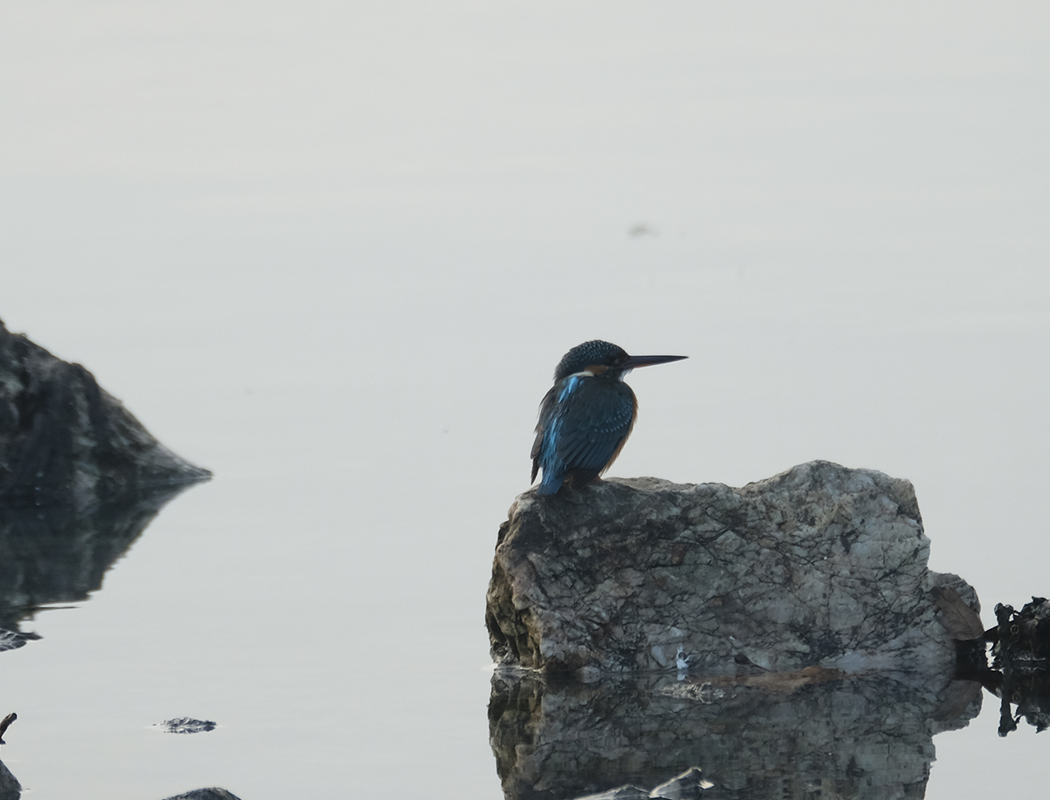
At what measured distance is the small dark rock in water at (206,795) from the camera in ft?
23.2

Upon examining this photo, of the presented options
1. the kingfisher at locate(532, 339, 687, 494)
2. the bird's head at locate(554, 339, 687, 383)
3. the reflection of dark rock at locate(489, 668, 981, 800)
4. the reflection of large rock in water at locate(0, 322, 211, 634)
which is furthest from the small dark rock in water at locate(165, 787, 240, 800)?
the reflection of large rock in water at locate(0, 322, 211, 634)

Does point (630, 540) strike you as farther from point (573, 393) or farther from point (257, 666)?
point (257, 666)

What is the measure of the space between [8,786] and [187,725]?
1.13 metres

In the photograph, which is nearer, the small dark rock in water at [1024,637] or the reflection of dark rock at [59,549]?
the small dark rock in water at [1024,637]

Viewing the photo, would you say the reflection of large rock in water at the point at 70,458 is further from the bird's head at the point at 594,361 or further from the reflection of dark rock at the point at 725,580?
the reflection of dark rock at the point at 725,580

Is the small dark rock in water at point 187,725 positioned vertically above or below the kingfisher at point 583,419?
below

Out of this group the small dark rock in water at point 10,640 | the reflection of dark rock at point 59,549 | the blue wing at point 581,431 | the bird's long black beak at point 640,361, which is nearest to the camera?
the blue wing at point 581,431

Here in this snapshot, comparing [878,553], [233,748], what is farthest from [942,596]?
[233,748]

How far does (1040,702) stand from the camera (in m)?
8.55

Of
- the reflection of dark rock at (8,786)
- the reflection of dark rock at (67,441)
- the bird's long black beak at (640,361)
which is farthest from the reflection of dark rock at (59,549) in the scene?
the bird's long black beak at (640,361)

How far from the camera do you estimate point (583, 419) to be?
372 inches

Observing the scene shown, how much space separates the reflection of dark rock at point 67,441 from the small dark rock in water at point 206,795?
756 cm

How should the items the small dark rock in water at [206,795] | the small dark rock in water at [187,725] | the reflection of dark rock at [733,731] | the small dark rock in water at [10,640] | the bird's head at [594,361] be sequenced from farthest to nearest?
the bird's head at [594,361]
the small dark rock in water at [10,640]
the small dark rock in water at [187,725]
the reflection of dark rock at [733,731]
the small dark rock in water at [206,795]

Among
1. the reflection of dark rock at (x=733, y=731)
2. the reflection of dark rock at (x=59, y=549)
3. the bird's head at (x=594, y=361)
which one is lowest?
the reflection of dark rock at (x=733, y=731)
